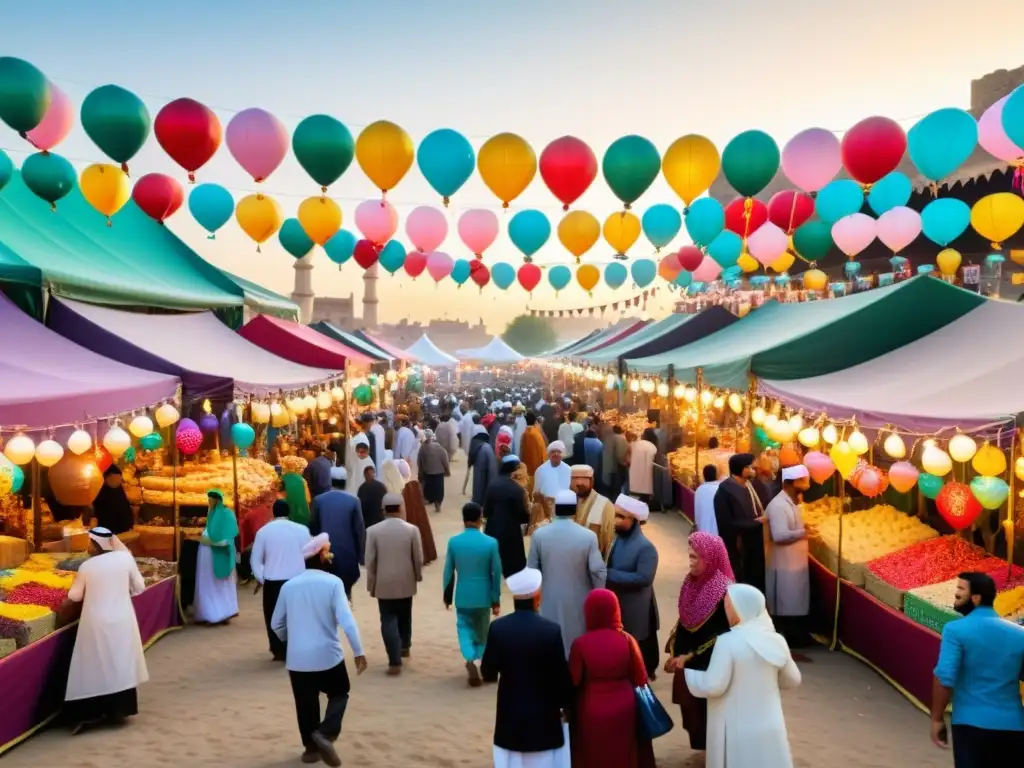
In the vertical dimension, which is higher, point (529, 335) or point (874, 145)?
point (529, 335)

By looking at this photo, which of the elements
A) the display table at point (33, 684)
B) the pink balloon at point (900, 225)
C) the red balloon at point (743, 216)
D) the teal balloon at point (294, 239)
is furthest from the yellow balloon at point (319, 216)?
the pink balloon at point (900, 225)

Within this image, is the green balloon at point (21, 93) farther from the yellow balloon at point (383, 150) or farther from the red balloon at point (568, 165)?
the red balloon at point (568, 165)

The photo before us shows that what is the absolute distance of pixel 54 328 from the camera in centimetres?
884

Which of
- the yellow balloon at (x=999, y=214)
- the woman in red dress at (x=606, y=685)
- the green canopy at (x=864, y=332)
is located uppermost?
the yellow balloon at (x=999, y=214)

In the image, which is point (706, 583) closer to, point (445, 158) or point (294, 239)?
point (445, 158)

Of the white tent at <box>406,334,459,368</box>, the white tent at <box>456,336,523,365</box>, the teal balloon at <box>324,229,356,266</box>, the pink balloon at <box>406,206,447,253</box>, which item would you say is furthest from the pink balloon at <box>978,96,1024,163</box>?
the white tent at <box>456,336,523,365</box>

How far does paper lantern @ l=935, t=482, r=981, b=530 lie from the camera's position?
5645 mm

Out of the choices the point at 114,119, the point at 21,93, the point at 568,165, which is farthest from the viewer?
the point at 568,165

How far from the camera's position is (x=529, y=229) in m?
12.3

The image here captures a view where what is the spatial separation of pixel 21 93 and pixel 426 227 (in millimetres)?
5534

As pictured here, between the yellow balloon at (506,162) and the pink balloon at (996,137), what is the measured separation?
15.0ft

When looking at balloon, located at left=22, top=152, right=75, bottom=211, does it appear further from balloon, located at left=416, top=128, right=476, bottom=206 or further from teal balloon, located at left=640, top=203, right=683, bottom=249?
teal balloon, located at left=640, top=203, right=683, bottom=249

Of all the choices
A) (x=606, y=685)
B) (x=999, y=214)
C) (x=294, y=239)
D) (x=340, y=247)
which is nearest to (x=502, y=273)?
(x=340, y=247)

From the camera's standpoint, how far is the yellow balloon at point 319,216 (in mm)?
11250
